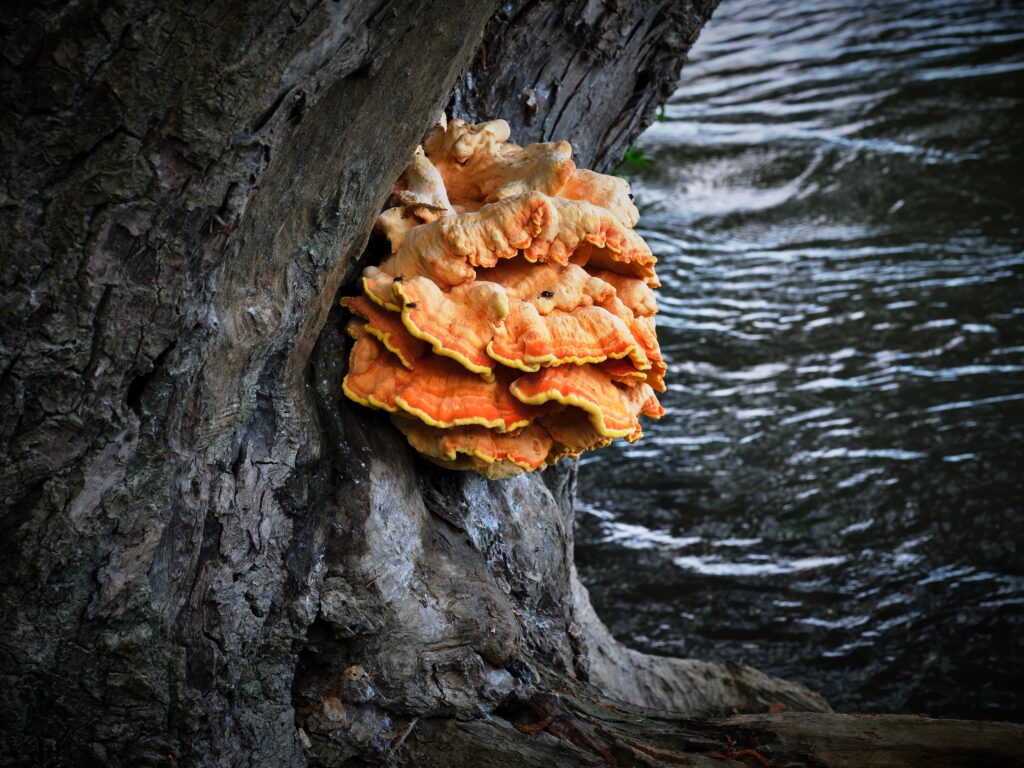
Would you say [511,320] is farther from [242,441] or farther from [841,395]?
[841,395]

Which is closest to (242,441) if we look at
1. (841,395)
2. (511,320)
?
(511,320)

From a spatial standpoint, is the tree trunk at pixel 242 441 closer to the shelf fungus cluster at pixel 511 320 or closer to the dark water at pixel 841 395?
the shelf fungus cluster at pixel 511 320

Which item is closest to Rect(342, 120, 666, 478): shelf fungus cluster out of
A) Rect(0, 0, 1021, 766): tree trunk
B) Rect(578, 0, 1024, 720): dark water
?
Rect(0, 0, 1021, 766): tree trunk

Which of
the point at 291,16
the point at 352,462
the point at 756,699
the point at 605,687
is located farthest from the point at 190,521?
the point at 756,699

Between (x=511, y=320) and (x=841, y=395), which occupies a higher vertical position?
(x=841, y=395)

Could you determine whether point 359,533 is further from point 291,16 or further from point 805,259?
point 805,259

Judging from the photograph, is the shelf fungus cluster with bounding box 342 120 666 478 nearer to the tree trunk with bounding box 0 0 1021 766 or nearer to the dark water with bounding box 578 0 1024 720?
the tree trunk with bounding box 0 0 1021 766

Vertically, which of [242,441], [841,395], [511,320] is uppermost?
[841,395]
